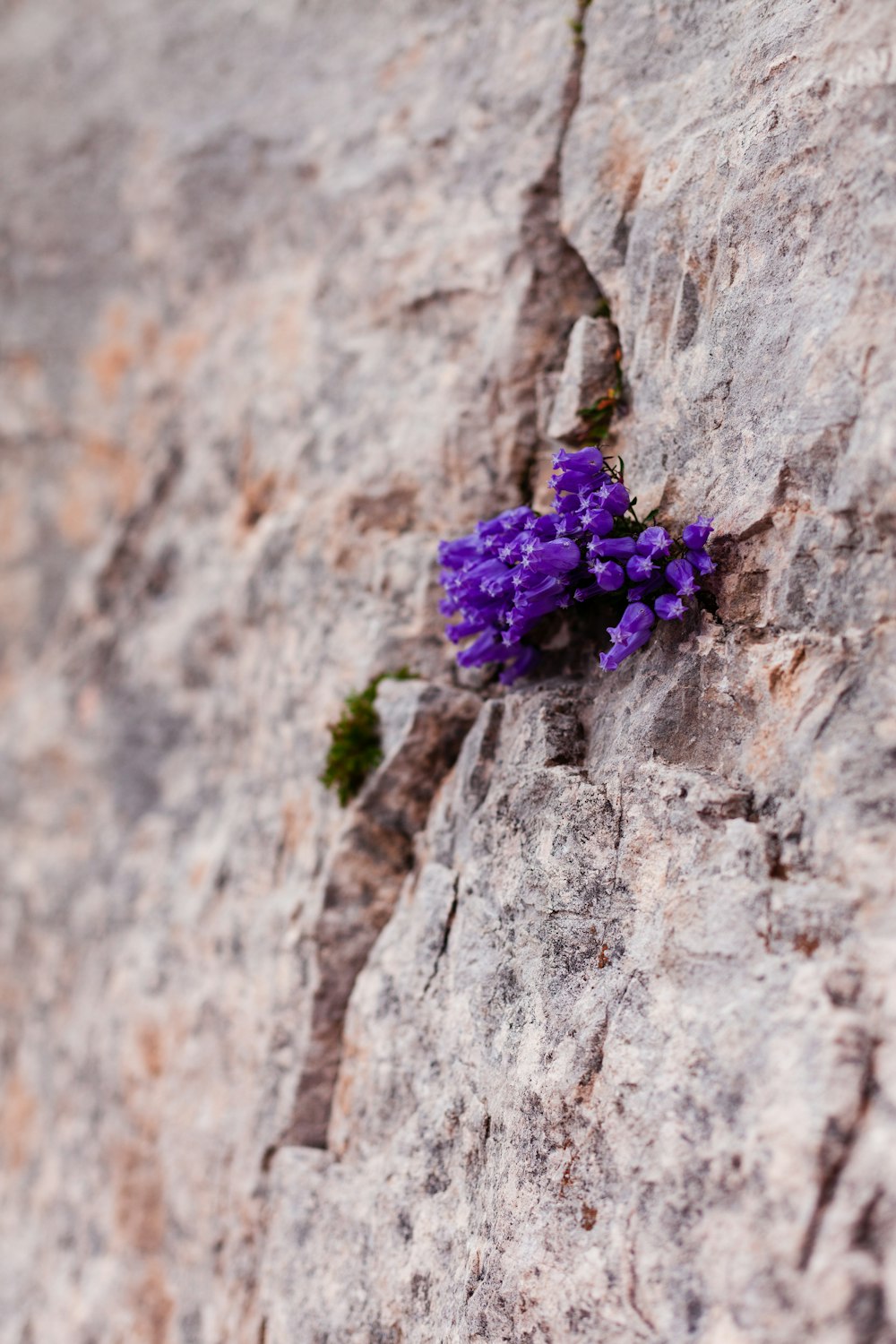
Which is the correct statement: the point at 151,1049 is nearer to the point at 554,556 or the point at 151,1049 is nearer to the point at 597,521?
the point at 554,556

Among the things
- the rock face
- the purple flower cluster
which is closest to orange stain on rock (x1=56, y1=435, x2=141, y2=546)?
the rock face

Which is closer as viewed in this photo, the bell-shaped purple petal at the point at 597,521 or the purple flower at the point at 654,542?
the purple flower at the point at 654,542

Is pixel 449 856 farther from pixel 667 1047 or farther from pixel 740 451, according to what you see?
pixel 740 451

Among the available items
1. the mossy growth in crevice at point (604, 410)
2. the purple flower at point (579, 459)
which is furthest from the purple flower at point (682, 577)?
the mossy growth in crevice at point (604, 410)

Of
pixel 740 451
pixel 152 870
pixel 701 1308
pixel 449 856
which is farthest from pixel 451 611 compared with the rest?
pixel 152 870

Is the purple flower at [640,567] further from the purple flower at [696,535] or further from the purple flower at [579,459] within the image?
the purple flower at [579,459]

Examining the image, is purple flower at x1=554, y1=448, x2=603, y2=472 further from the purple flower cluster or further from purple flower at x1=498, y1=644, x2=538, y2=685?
purple flower at x1=498, y1=644, x2=538, y2=685
